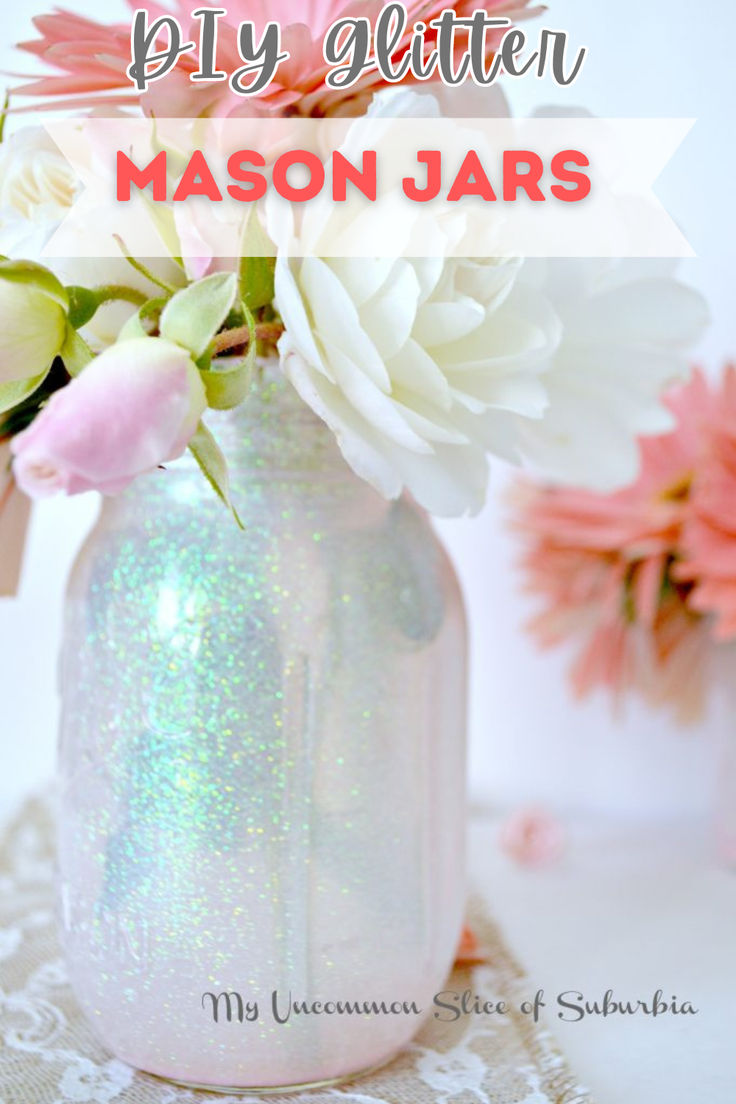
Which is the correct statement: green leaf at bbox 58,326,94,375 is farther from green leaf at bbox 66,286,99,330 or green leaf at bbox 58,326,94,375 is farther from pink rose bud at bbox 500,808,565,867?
pink rose bud at bbox 500,808,565,867

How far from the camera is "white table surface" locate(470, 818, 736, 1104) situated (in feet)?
1.38

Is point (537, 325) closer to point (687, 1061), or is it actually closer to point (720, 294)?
point (687, 1061)

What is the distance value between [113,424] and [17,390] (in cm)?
6

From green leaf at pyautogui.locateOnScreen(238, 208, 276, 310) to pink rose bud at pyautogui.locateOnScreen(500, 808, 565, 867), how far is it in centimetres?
43

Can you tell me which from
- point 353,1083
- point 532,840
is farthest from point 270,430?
point 532,840

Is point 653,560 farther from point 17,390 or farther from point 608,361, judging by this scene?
point 17,390

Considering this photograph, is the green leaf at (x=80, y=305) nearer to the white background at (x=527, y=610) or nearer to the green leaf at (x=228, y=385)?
the green leaf at (x=228, y=385)

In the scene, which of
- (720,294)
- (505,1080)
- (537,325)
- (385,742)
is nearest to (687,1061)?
(505,1080)

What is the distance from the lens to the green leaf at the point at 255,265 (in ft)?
1.05

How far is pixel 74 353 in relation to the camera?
0.30 meters

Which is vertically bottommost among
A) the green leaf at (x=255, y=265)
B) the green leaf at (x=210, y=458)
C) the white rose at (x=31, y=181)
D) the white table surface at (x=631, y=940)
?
the white table surface at (x=631, y=940)

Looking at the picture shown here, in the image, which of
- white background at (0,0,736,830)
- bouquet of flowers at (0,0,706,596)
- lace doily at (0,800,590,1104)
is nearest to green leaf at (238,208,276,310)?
bouquet of flowers at (0,0,706,596)

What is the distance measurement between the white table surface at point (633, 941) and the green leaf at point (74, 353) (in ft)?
1.03

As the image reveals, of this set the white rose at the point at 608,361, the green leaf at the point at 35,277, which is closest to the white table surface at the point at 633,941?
the white rose at the point at 608,361
